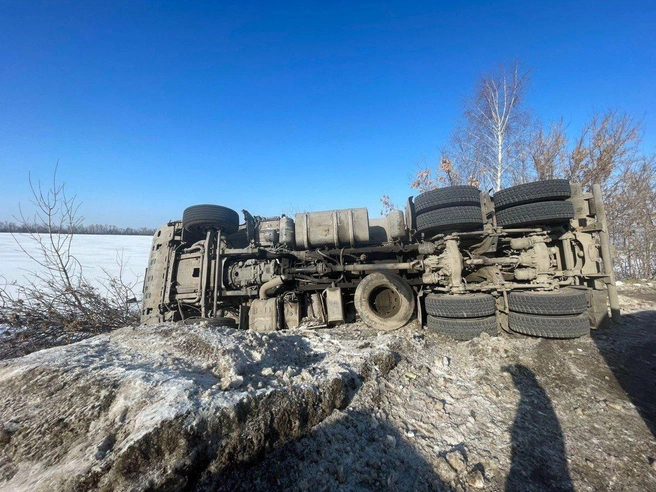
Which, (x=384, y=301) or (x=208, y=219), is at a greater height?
(x=208, y=219)

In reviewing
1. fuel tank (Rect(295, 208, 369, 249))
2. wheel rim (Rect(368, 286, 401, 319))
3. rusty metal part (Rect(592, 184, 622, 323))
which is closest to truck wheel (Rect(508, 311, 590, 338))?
rusty metal part (Rect(592, 184, 622, 323))

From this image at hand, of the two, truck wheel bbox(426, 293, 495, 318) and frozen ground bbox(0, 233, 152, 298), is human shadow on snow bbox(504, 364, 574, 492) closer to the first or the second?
truck wheel bbox(426, 293, 495, 318)

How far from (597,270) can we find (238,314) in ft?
22.3

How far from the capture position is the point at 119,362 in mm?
2236

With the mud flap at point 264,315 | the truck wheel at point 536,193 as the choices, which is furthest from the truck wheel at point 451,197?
the mud flap at point 264,315

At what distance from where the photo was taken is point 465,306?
3992 mm

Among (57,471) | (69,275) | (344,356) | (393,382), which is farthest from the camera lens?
(69,275)

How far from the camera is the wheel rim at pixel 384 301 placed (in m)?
5.00

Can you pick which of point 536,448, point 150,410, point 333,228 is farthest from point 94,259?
point 536,448

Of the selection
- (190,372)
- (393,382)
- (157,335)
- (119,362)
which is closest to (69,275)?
(157,335)

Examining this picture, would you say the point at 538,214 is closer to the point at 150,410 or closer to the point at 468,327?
the point at 468,327

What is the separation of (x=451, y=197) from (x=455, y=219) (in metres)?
0.37

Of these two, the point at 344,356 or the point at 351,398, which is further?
the point at 344,356

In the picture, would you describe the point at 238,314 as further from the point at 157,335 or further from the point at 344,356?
the point at 344,356
